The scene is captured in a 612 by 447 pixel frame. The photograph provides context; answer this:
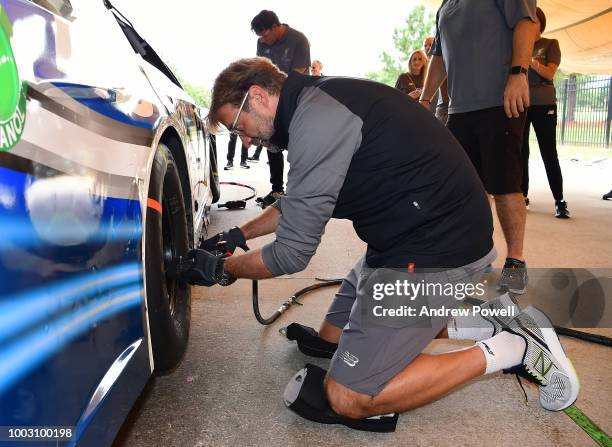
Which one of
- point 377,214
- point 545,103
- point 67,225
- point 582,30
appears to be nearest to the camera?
point 67,225

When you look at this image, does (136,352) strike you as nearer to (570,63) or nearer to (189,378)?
(189,378)

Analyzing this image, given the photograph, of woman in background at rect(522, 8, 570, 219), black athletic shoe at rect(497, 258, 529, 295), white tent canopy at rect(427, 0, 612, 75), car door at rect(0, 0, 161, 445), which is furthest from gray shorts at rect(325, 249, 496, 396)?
white tent canopy at rect(427, 0, 612, 75)

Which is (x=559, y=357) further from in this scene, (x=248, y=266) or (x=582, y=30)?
(x=582, y=30)

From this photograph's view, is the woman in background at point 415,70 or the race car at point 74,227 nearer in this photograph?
the race car at point 74,227

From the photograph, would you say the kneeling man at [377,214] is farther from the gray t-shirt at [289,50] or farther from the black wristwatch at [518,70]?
the gray t-shirt at [289,50]

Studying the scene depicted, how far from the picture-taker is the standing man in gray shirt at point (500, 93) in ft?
9.22

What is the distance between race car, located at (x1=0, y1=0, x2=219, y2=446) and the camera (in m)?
0.78

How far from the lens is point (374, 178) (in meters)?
1.71

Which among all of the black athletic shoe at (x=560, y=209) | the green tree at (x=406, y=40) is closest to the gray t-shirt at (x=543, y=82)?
the black athletic shoe at (x=560, y=209)

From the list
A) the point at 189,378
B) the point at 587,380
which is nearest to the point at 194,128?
the point at 189,378

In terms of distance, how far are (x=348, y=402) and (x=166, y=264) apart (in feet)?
2.55

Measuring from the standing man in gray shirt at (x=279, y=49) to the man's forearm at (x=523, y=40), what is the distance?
2.83 meters

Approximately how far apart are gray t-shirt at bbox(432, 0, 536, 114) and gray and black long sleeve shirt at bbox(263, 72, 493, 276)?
4.12ft

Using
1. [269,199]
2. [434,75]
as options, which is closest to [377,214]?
[434,75]
